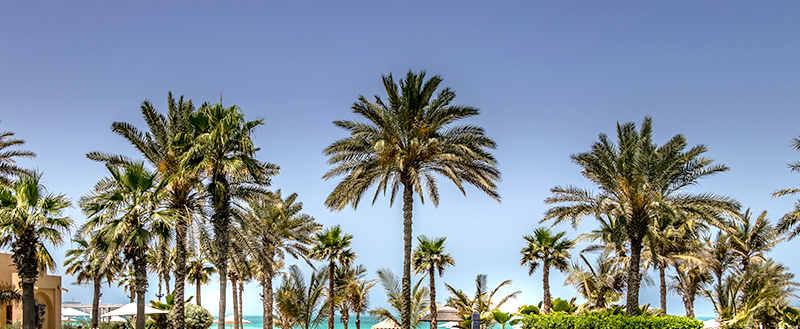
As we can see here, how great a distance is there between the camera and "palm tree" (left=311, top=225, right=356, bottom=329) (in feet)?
118

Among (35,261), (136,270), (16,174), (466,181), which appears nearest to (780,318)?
(466,181)

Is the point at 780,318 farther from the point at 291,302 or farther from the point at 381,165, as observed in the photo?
the point at 291,302

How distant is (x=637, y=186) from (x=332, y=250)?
18.5 m

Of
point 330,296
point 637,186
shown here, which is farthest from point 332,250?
point 637,186

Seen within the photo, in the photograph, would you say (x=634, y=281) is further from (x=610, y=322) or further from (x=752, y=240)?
(x=752, y=240)

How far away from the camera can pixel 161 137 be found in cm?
2317

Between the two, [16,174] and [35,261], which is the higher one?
[16,174]

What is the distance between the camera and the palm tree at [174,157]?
21938mm

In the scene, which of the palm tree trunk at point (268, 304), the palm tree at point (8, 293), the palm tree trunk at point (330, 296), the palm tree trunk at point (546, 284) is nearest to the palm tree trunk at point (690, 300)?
the palm tree trunk at point (546, 284)

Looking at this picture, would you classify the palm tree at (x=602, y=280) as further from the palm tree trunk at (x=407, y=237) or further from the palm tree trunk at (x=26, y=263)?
the palm tree trunk at (x=26, y=263)

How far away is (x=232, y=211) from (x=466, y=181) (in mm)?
9728

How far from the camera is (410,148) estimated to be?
24859mm

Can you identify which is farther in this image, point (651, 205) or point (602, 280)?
A: point (602, 280)

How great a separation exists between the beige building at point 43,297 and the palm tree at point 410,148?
16.4 metres
